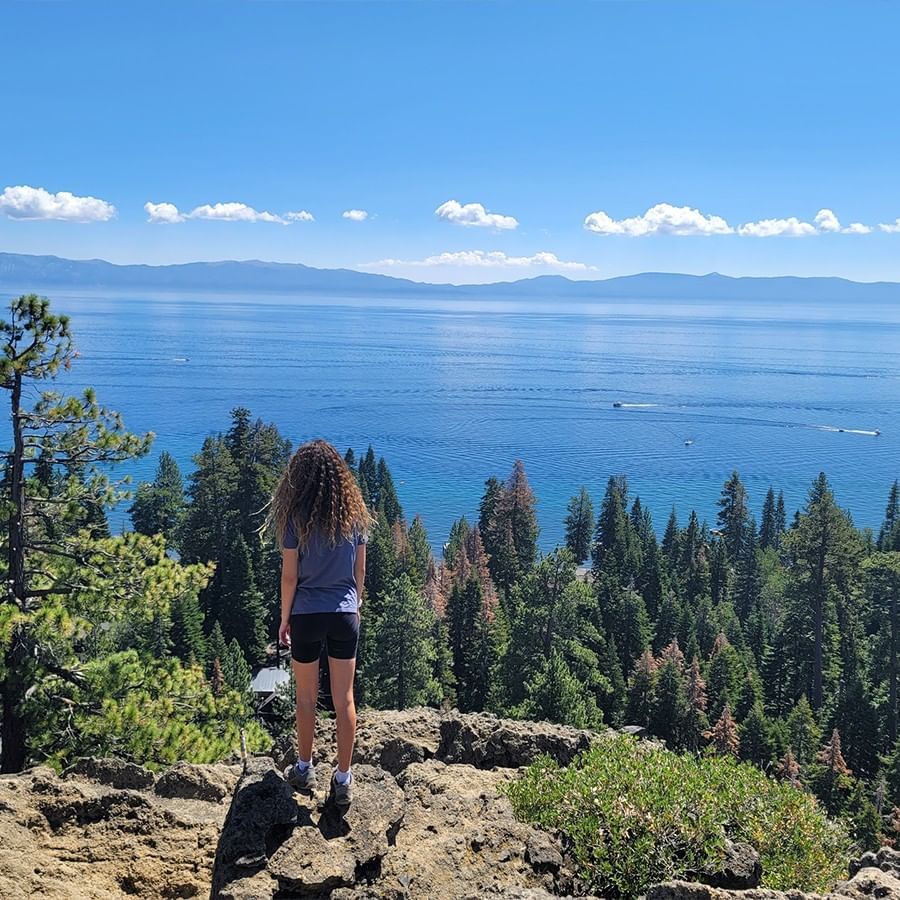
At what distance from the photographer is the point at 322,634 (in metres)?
6.18

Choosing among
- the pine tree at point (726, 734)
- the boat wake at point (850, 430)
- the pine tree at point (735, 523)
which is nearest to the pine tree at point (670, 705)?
the pine tree at point (726, 734)

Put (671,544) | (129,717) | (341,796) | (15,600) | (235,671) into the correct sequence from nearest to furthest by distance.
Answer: (341,796), (129,717), (15,600), (235,671), (671,544)

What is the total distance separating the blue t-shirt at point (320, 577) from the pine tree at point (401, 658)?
27828 mm

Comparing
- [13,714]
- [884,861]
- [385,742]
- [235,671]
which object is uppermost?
[385,742]

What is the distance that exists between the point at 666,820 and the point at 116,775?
4.76 meters

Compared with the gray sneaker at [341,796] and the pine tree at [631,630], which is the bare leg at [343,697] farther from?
the pine tree at [631,630]

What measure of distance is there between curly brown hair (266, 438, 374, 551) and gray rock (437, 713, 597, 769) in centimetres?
351

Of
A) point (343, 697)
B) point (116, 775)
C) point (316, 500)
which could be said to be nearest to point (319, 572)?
point (316, 500)

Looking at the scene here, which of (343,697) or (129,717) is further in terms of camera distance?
(129,717)

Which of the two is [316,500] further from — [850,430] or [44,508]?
[850,430]

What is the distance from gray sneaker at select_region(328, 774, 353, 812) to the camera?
5918 millimetres

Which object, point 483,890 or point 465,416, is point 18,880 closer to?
point 483,890

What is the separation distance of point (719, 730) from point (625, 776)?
37.1 meters

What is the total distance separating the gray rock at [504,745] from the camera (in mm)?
8578
